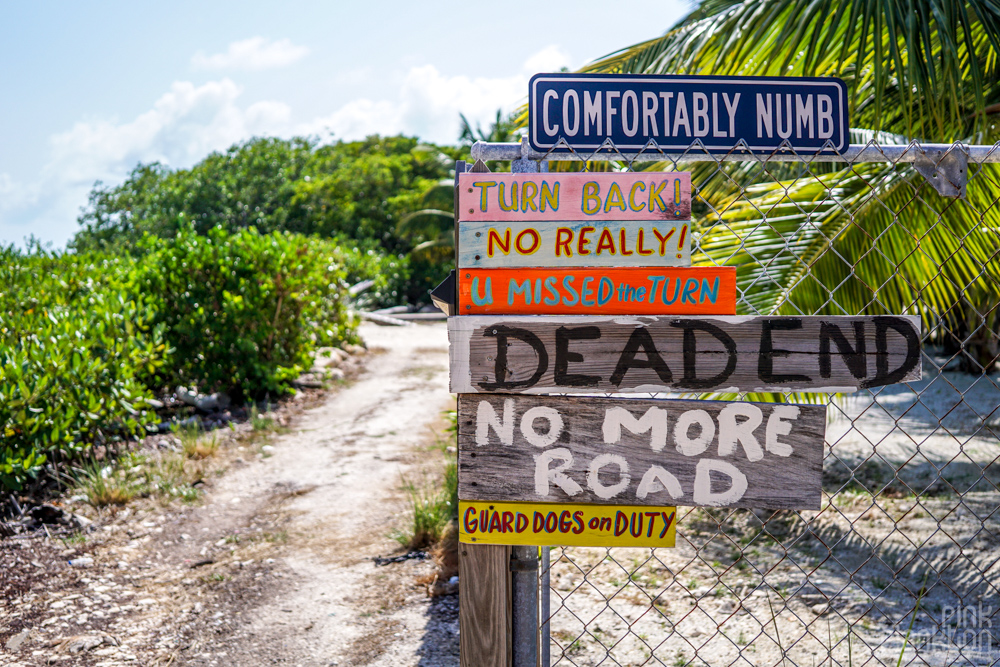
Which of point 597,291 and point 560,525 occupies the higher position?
point 597,291

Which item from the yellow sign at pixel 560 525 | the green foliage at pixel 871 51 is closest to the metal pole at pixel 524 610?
the yellow sign at pixel 560 525

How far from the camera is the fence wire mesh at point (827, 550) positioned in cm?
276

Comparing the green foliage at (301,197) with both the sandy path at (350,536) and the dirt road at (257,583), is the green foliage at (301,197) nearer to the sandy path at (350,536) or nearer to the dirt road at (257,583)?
the sandy path at (350,536)

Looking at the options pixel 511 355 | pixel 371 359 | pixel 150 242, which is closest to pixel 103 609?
pixel 511 355

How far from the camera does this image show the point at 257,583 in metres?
3.66

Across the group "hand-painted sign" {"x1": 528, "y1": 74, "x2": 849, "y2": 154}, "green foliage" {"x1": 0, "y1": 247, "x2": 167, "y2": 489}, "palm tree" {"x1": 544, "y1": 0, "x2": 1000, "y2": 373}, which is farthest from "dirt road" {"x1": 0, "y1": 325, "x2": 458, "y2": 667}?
"palm tree" {"x1": 544, "y1": 0, "x2": 1000, "y2": 373}

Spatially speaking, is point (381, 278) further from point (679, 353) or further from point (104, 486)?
point (679, 353)

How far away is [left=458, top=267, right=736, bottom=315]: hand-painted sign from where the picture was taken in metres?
1.73

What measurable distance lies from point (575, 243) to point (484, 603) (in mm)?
958

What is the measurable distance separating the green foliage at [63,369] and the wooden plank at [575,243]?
153 inches

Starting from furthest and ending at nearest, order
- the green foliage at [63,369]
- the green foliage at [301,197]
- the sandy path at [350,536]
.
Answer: the green foliage at [301,197], the green foliage at [63,369], the sandy path at [350,536]

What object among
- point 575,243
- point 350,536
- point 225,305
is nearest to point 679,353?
point 575,243

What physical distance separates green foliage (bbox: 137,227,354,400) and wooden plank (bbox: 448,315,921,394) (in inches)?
240

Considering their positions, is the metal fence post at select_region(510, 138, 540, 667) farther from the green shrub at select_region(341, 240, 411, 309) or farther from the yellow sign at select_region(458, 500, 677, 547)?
the green shrub at select_region(341, 240, 411, 309)
